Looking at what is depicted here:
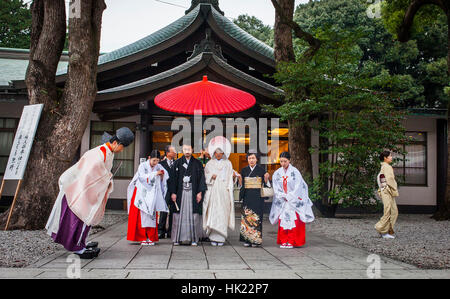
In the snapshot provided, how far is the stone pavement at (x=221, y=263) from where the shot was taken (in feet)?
14.1

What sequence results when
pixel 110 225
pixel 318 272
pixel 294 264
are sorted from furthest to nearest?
1. pixel 110 225
2. pixel 294 264
3. pixel 318 272

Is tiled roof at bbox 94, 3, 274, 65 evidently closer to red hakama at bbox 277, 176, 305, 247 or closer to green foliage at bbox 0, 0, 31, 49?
red hakama at bbox 277, 176, 305, 247

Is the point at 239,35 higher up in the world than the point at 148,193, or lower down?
higher up

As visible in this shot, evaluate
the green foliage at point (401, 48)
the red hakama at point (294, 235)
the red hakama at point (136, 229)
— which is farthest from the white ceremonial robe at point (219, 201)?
the green foliage at point (401, 48)

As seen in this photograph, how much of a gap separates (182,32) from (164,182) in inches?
276

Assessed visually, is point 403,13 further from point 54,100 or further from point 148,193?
point 54,100

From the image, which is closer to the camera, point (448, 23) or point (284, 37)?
point (448, 23)

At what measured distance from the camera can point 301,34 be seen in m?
10.8

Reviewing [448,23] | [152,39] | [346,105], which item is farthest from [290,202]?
[152,39]

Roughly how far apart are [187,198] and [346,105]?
5851 millimetres

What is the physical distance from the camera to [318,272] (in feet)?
14.8

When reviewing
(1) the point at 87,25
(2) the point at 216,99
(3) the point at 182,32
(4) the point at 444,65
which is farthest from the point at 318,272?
(4) the point at 444,65

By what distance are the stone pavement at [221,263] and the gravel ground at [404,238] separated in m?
0.43

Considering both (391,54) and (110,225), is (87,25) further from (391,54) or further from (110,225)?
(391,54)
